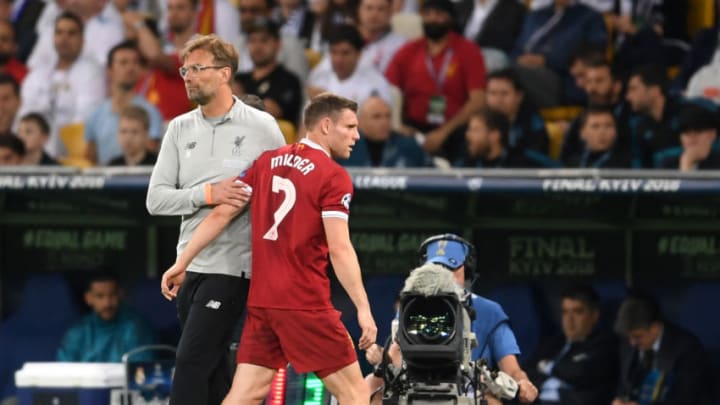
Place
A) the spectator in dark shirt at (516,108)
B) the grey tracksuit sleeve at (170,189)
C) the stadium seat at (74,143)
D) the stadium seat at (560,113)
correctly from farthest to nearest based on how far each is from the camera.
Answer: the stadium seat at (74,143) < the stadium seat at (560,113) < the spectator in dark shirt at (516,108) < the grey tracksuit sleeve at (170,189)

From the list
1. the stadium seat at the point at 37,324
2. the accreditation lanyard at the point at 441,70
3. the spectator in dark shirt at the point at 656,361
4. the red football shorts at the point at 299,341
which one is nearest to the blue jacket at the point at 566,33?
the accreditation lanyard at the point at 441,70

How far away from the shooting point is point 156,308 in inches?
414

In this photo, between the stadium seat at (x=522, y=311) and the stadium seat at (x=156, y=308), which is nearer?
the stadium seat at (x=522, y=311)

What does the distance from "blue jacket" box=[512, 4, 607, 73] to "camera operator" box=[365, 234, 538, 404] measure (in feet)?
13.1

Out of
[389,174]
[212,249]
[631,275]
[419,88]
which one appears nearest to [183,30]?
[419,88]

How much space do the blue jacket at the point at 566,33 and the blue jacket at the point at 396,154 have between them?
4.43 ft

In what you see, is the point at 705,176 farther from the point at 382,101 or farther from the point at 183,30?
the point at 183,30

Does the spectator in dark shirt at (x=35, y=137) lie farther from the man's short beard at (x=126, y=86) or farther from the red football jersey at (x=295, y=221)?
the red football jersey at (x=295, y=221)

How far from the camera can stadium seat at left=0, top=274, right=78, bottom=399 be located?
416 inches

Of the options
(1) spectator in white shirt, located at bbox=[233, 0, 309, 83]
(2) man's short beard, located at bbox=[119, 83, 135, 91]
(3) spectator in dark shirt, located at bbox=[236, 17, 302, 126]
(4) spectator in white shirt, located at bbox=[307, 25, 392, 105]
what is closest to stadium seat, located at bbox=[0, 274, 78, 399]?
(2) man's short beard, located at bbox=[119, 83, 135, 91]

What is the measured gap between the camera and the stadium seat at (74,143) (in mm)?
10906

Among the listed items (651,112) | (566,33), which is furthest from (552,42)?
(651,112)

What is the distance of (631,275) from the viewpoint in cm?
1015

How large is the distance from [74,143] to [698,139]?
14.4 ft
